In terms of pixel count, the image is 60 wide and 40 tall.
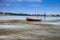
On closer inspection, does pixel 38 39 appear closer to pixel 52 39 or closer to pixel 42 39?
→ pixel 42 39

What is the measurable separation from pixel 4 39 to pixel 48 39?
12.6ft

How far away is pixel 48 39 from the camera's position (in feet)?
45.0

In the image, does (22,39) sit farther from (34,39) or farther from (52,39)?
(52,39)

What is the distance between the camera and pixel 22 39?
13.5 meters

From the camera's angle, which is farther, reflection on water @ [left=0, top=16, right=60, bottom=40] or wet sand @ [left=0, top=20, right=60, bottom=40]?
reflection on water @ [left=0, top=16, right=60, bottom=40]

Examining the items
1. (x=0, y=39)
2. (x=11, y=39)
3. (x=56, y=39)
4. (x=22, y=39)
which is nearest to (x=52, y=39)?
(x=56, y=39)

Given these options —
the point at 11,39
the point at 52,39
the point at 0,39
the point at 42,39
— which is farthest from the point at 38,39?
the point at 0,39

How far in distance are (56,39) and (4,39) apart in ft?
15.0

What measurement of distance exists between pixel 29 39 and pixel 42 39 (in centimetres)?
114

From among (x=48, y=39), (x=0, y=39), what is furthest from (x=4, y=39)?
(x=48, y=39)

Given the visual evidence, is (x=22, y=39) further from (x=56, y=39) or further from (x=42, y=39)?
(x=56, y=39)

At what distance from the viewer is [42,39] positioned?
13562 mm

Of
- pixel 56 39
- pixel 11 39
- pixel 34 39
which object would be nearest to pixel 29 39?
pixel 34 39

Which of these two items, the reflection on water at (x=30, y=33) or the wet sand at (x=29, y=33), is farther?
the reflection on water at (x=30, y=33)
